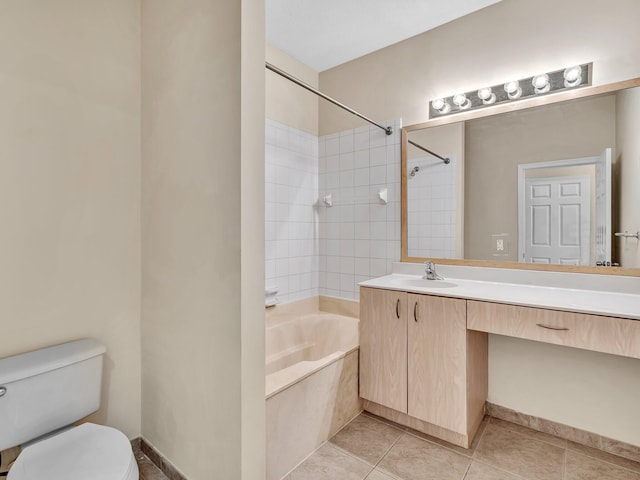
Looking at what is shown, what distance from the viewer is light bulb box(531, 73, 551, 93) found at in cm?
187

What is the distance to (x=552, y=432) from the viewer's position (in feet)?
6.05

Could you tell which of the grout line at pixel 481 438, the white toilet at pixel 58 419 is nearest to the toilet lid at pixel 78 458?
the white toilet at pixel 58 419

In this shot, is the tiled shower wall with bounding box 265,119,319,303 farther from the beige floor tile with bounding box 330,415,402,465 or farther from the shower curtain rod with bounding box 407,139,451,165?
the beige floor tile with bounding box 330,415,402,465

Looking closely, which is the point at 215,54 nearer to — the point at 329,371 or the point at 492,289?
the point at 329,371

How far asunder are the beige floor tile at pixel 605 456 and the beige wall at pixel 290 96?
9.19 ft

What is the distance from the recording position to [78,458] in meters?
1.11

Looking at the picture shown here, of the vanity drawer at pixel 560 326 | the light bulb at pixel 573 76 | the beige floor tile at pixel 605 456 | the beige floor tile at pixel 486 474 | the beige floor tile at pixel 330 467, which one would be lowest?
the beige floor tile at pixel 330 467

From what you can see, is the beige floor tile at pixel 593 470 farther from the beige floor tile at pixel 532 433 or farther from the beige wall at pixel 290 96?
the beige wall at pixel 290 96

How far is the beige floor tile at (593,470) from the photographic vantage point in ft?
5.03

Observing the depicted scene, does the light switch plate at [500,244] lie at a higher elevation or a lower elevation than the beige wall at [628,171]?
lower

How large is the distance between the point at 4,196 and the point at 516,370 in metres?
2.70

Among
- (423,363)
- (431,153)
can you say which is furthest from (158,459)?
(431,153)

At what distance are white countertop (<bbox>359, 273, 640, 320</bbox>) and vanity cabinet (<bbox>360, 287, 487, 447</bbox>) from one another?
9cm

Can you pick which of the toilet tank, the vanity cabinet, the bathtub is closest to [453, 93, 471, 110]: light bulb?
the vanity cabinet
